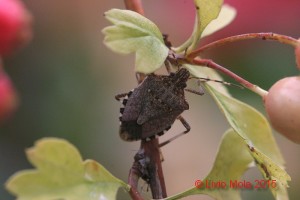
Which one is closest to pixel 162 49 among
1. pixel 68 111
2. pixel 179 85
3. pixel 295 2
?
pixel 179 85

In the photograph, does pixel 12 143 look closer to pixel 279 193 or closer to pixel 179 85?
pixel 179 85

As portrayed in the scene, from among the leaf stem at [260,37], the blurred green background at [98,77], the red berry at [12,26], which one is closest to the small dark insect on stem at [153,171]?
the leaf stem at [260,37]

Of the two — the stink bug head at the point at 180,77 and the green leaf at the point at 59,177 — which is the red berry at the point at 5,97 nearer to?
the stink bug head at the point at 180,77

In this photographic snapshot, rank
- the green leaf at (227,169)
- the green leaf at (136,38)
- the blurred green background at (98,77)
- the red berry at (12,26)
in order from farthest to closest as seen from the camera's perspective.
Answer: the blurred green background at (98,77), the red berry at (12,26), the green leaf at (227,169), the green leaf at (136,38)

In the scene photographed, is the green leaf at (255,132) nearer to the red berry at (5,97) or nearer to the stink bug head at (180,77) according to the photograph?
the stink bug head at (180,77)

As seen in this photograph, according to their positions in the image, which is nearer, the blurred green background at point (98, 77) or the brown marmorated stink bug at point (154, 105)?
the brown marmorated stink bug at point (154, 105)

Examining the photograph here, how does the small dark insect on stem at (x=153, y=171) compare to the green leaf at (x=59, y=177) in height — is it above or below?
below

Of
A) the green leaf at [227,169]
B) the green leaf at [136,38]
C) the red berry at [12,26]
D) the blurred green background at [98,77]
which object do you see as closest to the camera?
the green leaf at [136,38]

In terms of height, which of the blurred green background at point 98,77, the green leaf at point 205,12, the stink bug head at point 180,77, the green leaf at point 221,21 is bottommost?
the blurred green background at point 98,77

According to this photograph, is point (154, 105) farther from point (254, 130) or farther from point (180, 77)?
point (254, 130)
